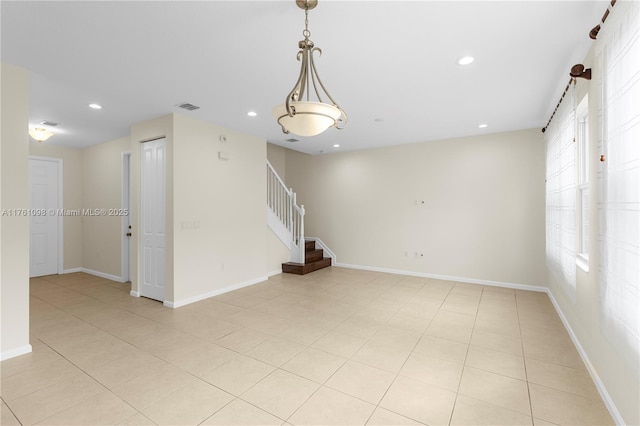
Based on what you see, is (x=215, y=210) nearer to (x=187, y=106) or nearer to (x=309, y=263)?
(x=187, y=106)

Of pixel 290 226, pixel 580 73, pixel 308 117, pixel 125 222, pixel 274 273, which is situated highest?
pixel 580 73

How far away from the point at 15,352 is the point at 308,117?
360cm

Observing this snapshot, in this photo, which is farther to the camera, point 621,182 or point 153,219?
point 153,219

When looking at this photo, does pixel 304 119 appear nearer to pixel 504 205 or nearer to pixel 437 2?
pixel 437 2

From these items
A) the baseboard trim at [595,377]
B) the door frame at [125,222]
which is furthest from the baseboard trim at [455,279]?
the door frame at [125,222]

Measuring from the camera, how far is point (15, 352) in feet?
9.20

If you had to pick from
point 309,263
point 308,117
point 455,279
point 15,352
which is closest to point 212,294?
point 15,352

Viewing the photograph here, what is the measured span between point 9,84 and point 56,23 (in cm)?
122

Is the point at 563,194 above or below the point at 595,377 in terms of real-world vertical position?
above

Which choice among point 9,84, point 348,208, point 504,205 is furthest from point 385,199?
point 9,84

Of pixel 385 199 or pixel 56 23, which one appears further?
pixel 385 199

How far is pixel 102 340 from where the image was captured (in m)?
3.17

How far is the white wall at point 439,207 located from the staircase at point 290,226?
683 millimetres

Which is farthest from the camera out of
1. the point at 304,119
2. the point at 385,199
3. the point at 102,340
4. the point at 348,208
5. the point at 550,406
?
the point at 348,208
